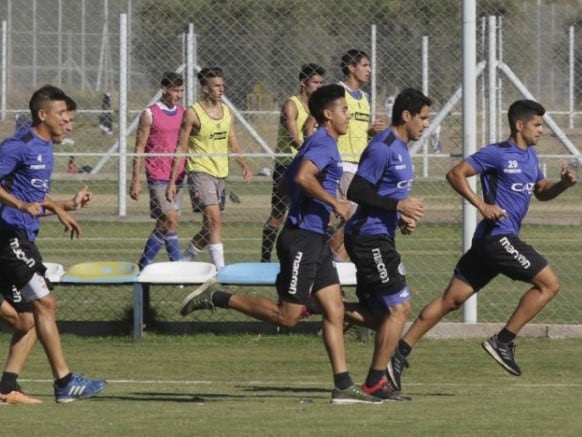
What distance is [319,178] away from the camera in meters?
11.1

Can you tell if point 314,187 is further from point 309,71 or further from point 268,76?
point 268,76

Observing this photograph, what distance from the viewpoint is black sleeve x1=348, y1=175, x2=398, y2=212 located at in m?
11.2

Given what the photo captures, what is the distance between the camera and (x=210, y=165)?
16.2 metres

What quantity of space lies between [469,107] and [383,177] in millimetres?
3989

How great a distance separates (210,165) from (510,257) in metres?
4.70

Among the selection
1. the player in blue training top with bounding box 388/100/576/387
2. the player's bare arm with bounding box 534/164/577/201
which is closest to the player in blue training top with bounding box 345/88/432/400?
the player in blue training top with bounding box 388/100/576/387

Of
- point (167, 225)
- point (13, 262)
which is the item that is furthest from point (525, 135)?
point (167, 225)

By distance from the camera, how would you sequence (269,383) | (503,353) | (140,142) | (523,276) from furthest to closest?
(140,142) < (269,383) < (523,276) < (503,353)

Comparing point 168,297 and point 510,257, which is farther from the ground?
point 510,257

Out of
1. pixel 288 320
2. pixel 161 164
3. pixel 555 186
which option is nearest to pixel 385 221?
pixel 288 320

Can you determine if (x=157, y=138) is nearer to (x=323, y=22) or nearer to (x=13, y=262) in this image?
(x=323, y=22)

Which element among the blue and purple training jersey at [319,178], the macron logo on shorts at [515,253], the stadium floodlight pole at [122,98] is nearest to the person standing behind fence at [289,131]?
the stadium floodlight pole at [122,98]

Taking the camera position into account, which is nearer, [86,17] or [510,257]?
[510,257]

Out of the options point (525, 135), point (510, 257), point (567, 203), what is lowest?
point (567, 203)
